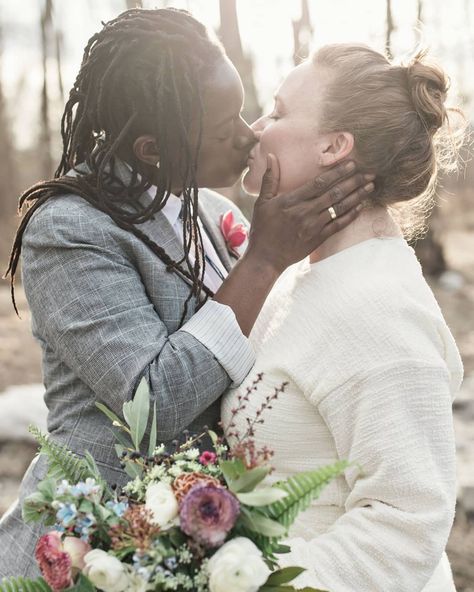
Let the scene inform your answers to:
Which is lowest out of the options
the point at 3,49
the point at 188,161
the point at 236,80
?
the point at 3,49

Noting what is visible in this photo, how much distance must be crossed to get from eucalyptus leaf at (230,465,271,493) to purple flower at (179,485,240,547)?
5 centimetres

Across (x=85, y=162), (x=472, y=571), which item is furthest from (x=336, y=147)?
(x=472, y=571)

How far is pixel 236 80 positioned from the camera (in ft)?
7.87

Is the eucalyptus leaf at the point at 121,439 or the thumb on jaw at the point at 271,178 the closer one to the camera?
the eucalyptus leaf at the point at 121,439

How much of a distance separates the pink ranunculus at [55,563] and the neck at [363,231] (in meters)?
1.17

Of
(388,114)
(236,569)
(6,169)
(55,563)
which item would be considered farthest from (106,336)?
(6,169)

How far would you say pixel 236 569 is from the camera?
135 centimetres

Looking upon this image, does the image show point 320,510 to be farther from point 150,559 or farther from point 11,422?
point 11,422

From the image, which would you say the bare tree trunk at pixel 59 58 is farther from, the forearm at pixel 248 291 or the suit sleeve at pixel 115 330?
the forearm at pixel 248 291

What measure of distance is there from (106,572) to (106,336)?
2.61 feet

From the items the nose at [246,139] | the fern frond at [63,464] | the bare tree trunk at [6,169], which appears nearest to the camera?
the fern frond at [63,464]

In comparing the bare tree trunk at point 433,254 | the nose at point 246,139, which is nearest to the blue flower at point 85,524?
the nose at point 246,139

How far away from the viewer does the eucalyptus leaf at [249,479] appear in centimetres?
142

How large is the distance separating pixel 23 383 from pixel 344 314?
708cm
